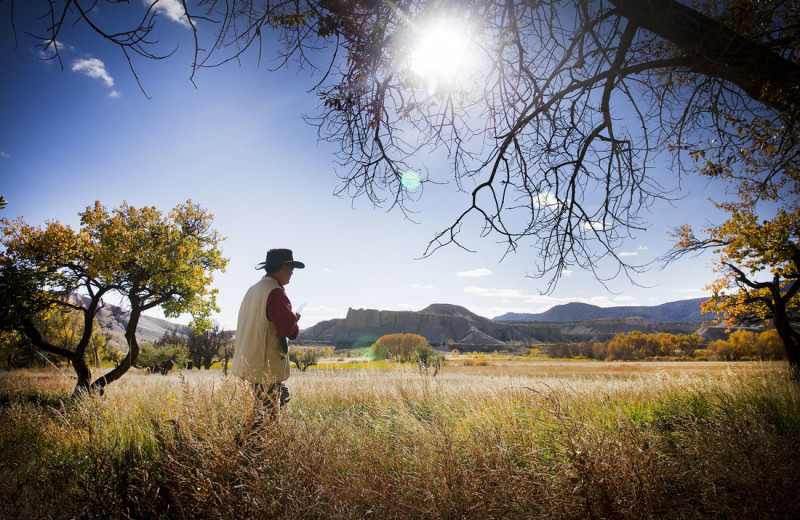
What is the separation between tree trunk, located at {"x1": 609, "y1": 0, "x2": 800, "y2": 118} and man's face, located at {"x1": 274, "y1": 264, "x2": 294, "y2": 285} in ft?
11.7

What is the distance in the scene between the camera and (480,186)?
2928 mm

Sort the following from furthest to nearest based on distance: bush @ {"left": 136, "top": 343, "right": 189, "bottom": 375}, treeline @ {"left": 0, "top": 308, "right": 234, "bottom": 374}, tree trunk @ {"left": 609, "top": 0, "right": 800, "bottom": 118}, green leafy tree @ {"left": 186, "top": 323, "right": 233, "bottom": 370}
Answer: green leafy tree @ {"left": 186, "top": 323, "right": 233, "bottom": 370} < bush @ {"left": 136, "top": 343, "right": 189, "bottom": 375} < treeline @ {"left": 0, "top": 308, "right": 234, "bottom": 374} < tree trunk @ {"left": 609, "top": 0, "right": 800, "bottom": 118}

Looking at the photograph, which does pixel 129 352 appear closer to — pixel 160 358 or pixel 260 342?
pixel 260 342

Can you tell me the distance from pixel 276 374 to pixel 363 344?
335 feet

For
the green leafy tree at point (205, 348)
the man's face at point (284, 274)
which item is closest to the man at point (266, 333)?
the man's face at point (284, 274)

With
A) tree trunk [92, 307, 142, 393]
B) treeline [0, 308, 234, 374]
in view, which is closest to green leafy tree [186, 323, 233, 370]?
treeline [0, 308, 234, 374]

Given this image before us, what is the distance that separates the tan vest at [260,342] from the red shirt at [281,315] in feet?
0.24

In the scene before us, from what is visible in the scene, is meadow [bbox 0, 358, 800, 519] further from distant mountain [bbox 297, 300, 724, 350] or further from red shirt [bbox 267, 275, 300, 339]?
distant mountain [bbox 297, 300, 724, 350]

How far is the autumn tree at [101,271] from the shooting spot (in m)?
7.63

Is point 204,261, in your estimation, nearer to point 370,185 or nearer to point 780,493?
point 370,185

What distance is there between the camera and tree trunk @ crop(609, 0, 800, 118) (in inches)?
91.1

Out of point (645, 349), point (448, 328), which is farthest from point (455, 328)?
point (645, 349)

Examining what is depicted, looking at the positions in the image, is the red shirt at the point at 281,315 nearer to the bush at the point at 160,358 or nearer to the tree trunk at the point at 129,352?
the tree trunk at the point at 129,352

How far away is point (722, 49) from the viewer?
7.64 feet
